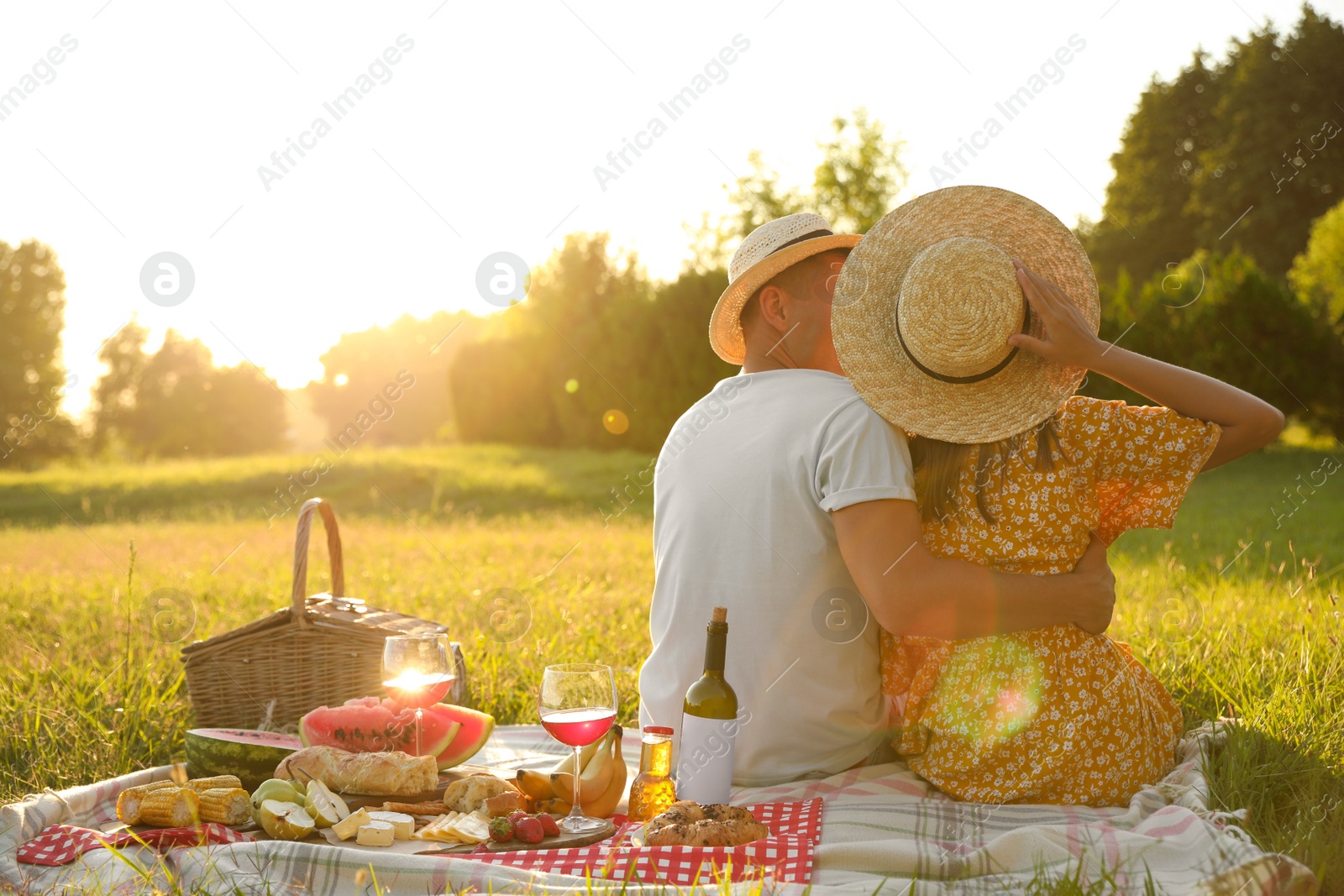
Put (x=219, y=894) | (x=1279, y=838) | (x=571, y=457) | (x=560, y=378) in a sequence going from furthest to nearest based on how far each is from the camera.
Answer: (x=560, y=378) → (x=571, y=457) → (x=1279, y=838) → (x=219, y=894)

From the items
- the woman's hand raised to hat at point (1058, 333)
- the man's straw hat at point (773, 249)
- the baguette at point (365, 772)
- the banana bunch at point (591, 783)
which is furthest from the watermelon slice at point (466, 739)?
the woman's hand raised to hat at point (1058, 333)

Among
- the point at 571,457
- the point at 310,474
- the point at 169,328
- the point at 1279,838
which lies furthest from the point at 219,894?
the point at 169,328

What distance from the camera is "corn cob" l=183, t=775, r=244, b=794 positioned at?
9.67ft

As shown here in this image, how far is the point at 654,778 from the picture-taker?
2902mm

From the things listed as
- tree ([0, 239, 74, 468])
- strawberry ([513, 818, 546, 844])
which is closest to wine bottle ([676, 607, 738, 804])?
strawberry ([513, 818, 546, 844])

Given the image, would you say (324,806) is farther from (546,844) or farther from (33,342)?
(33,342)

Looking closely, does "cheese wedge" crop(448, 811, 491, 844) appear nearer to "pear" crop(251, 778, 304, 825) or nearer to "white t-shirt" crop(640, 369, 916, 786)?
"pear" crop(251, 778, 304, 825)

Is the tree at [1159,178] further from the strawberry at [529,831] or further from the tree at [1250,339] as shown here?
the strawberry at [529,831]

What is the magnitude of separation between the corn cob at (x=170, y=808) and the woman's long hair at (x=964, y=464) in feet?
7.72

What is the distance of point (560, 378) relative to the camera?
23.0m

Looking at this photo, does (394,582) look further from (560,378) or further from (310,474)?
(560,378)

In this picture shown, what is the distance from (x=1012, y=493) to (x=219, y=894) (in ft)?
7.83

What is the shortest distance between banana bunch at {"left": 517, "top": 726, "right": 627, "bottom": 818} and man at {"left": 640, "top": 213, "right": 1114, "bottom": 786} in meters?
0.19

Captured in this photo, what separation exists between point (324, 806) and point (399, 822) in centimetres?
24
